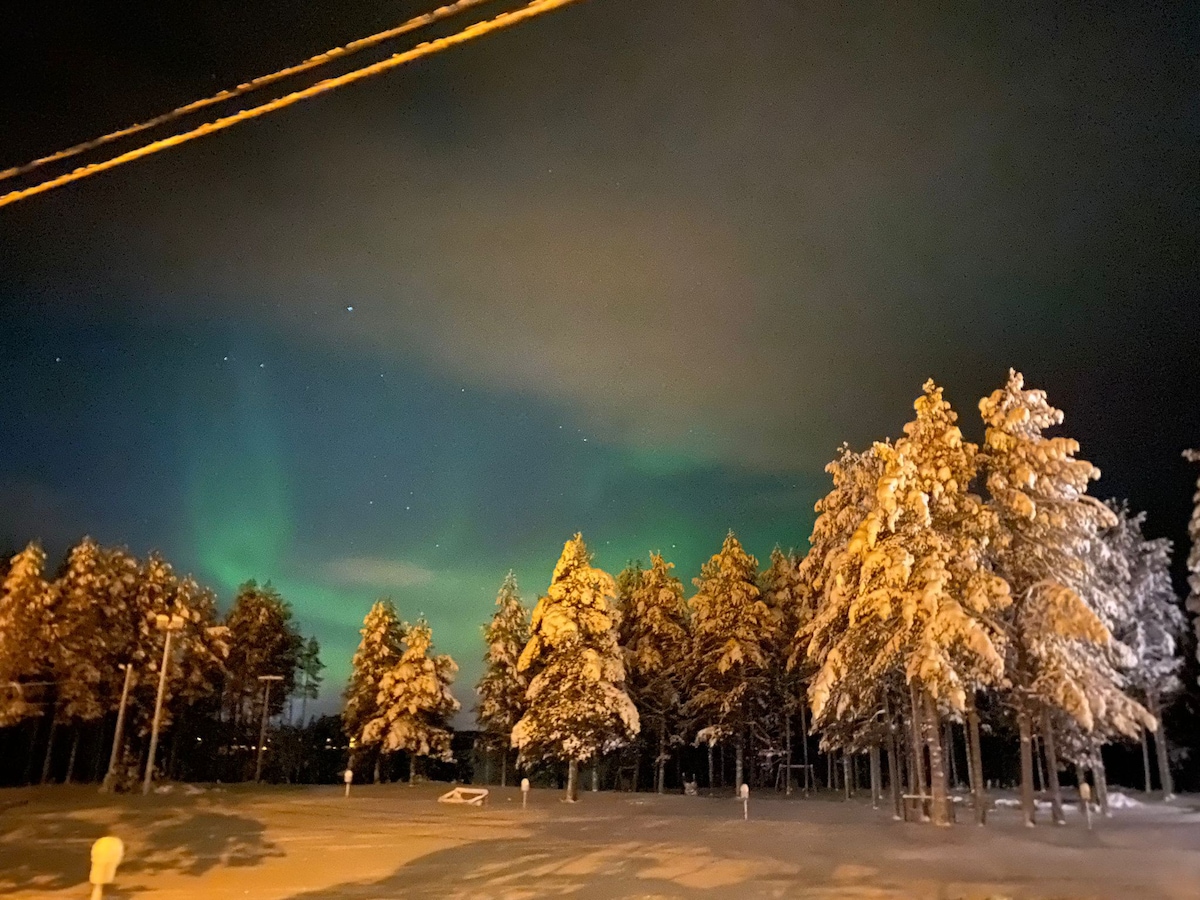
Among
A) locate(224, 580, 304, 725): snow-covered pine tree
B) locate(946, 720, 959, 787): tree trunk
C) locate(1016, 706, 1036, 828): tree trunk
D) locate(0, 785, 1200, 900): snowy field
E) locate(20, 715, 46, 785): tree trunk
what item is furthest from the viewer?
locate(224, 580, 304, 725): snow-covered pine tree

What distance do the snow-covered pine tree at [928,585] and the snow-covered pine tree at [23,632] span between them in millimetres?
32848

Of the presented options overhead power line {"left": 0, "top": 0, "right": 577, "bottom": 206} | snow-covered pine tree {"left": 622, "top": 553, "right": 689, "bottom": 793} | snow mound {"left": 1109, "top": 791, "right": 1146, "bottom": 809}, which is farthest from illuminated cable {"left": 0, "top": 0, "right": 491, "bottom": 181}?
snow-covered pine tree {"left": 622, "top": 553, "right": 689, "bottom": 793}

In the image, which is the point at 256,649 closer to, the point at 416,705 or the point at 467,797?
the point at 416,705

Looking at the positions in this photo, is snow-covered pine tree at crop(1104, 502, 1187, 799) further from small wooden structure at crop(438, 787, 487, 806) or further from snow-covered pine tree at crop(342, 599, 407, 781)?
snow-covered pine tree at crop(342, 599, 407, 781)

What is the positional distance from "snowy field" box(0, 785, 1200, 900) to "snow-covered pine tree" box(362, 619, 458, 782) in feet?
73.2

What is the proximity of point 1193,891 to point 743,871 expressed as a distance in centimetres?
623

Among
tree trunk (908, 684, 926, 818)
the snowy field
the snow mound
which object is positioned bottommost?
the snowy field

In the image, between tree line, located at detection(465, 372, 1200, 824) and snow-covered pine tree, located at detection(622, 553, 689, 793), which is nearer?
tree line, located at detection(465, 372, 1200, 824)

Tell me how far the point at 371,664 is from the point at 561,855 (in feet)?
130

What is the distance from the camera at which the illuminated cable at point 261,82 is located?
6.66 metres

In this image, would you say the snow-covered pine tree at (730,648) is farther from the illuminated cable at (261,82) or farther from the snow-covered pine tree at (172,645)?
the illuminated cable at (261,82)

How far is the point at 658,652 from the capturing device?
49.2 m

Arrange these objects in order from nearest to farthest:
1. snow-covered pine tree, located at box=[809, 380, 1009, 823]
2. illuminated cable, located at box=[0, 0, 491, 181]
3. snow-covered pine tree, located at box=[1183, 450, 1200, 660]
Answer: illuminated cable, located at box=[0, 0, 491, 181] < snow-covered pine tree, located at box=[809, 380, 1009, 823] < snow-covered pine tree, located at box=[1183, 450, 1200, 660]

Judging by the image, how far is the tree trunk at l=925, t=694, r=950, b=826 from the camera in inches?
913
